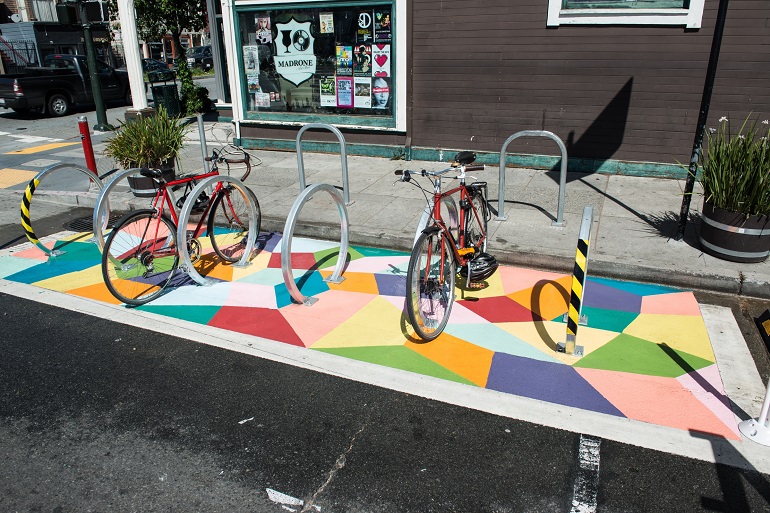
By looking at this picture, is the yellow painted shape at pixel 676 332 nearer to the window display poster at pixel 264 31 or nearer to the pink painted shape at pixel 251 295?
the pink painted shape at pixel 251 295

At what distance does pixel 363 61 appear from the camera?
10.8 meters

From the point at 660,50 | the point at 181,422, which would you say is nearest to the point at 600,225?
the point at 660,50

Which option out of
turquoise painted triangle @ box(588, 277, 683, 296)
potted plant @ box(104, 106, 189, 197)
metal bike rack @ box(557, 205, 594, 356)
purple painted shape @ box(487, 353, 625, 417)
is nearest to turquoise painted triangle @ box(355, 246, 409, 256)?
turquoise painted triangle @ box(588, 277, 683, 296)

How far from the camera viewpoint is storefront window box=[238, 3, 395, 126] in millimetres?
10570

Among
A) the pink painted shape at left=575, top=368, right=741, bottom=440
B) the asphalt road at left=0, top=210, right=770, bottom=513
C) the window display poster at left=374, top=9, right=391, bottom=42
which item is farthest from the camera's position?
the window display poster at left=374, top=9, right=391, bottom=42

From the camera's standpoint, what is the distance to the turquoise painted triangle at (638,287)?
5914 millimetres

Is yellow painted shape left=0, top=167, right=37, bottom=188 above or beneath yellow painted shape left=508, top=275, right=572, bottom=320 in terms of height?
above

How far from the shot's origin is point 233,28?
11.5 meters

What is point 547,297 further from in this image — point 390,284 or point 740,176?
point 740,176

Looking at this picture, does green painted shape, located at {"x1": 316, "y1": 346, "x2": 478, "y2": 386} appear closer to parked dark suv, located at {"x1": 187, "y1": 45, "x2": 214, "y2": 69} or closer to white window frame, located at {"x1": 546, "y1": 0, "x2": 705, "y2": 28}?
white window frame, located at {"x1": 546, "y1": 0, "x2": 705, "y2": 28}

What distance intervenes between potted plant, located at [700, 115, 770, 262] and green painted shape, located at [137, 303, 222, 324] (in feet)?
17.0

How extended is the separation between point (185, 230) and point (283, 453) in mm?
2824

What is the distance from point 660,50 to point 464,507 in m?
8.03

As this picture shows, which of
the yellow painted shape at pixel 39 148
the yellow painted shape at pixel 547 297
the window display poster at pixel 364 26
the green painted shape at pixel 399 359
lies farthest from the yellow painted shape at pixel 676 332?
the yellow painted shape at pixel 39 148
